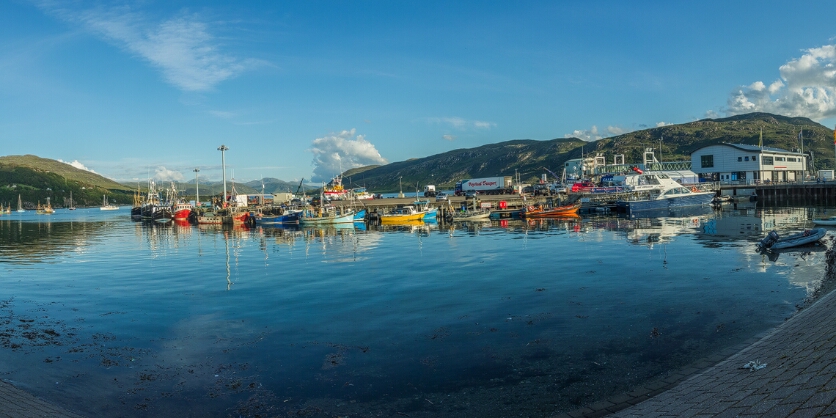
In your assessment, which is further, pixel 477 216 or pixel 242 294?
pixel 477 216

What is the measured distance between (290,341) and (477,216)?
220 feet

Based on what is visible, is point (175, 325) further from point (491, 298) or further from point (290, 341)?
point (491, 298)

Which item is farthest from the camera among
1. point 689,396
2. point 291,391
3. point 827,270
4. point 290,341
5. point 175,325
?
point 827,270

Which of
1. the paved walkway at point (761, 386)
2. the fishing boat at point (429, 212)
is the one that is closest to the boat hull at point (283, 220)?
the fishing boat at point (429, 212)

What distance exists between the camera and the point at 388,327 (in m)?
18.0

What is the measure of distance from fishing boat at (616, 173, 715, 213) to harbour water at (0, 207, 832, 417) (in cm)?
4234

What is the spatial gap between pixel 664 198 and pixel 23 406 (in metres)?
83.1

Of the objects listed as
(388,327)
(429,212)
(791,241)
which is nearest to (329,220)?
(429,212)

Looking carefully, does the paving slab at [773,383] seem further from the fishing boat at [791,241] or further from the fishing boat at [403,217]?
the fishing boat at [403,217]

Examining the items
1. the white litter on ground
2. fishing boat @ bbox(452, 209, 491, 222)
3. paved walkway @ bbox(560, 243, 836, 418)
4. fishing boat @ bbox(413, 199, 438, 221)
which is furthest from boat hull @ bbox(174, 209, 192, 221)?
the white litter on ground

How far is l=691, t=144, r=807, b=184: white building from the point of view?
113m

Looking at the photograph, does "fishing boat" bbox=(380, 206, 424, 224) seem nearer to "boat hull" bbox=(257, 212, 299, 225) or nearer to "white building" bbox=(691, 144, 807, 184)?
"boat hull" bbox=(257, 212, 299, 225)

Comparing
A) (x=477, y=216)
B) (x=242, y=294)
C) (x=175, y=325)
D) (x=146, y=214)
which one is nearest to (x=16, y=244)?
(x=242, y=294)

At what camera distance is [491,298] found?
2222cm
